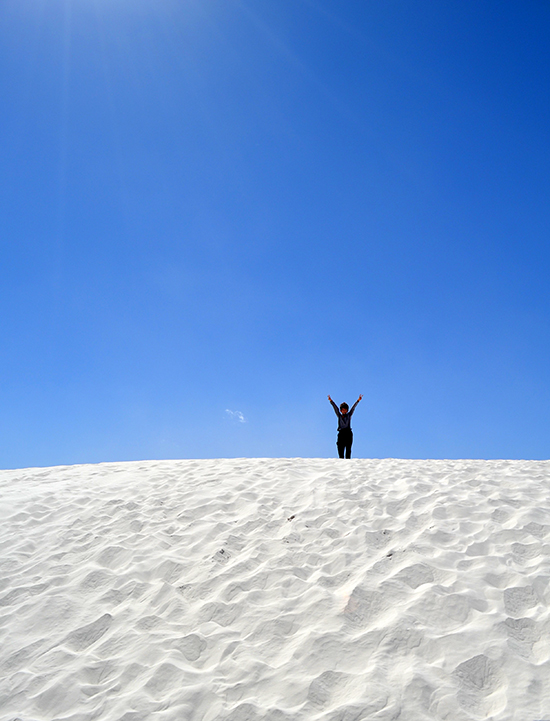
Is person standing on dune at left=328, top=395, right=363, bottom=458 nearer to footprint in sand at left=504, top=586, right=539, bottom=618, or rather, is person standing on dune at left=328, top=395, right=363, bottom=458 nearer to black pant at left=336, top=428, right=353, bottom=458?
black pant at left=336, top=428, right=353, bottom=458

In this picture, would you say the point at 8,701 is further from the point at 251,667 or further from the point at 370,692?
the point at 370,692

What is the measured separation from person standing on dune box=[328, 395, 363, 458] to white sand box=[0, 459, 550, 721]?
3762 millimetres

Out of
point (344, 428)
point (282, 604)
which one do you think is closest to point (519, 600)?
point (282, 604)

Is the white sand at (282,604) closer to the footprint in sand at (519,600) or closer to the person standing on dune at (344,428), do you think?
the footprint in sand at (519,600)

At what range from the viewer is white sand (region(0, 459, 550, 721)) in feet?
10.9

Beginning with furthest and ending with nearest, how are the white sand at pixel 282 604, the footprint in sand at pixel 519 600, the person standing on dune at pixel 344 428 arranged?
1. the person standing on dune at pixel 344 428
2. the footprint in sand at pixel 519 600
3. the white sand at pixel 282 604

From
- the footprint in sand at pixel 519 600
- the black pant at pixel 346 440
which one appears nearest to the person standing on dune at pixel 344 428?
the black pant at pixel 346 440

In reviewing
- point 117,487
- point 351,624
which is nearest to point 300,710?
point 351,624

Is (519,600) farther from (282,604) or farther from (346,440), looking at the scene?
(346,440)

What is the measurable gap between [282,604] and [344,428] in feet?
24.4

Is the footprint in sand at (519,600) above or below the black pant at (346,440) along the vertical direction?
below

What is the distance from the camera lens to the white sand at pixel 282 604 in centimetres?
333

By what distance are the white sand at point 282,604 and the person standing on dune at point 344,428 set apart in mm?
3762

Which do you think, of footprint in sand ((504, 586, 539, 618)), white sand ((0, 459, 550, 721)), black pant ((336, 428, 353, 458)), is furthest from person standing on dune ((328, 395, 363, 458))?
footprint in sand ((504, 586, 539, 618))
